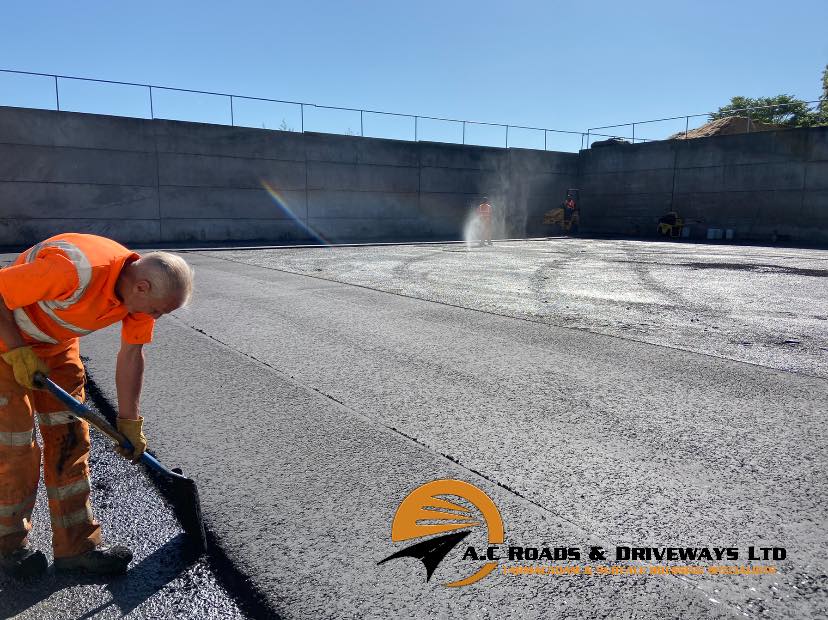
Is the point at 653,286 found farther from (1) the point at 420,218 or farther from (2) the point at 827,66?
(2) the point at 827,66

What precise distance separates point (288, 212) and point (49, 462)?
71.2ft

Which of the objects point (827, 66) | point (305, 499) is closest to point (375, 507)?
point (305, 499)

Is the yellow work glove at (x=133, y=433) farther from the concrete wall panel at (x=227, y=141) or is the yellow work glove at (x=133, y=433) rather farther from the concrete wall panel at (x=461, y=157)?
the concrete wall panel at (x=461, y=157)

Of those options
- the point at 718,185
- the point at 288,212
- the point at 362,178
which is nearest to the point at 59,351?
the point at 288,212

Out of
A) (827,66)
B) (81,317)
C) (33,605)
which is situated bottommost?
(33,605)

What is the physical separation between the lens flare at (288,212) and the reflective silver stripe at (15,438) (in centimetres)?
2036

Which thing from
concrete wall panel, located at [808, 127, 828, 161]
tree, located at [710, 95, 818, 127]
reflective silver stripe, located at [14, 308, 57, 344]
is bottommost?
reflective silver stripe, located at [14, 308, 57, 344]

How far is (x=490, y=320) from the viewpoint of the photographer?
702 centimetres

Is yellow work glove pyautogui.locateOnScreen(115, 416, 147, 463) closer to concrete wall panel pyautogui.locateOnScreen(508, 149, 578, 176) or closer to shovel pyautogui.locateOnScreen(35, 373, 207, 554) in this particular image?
shovel pyautogui.locateOnScreen(35, 373, 207, 554)

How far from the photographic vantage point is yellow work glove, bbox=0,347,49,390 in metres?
2.09

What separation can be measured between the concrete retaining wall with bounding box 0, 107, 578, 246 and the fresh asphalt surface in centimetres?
1493

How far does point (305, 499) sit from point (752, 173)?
2677 cm

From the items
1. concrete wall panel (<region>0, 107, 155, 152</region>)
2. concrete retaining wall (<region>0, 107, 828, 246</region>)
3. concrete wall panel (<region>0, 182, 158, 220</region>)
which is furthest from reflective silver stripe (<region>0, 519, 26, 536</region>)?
concrete wall panel (<region>0, 107, 155, 152</region>)

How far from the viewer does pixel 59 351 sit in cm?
240
